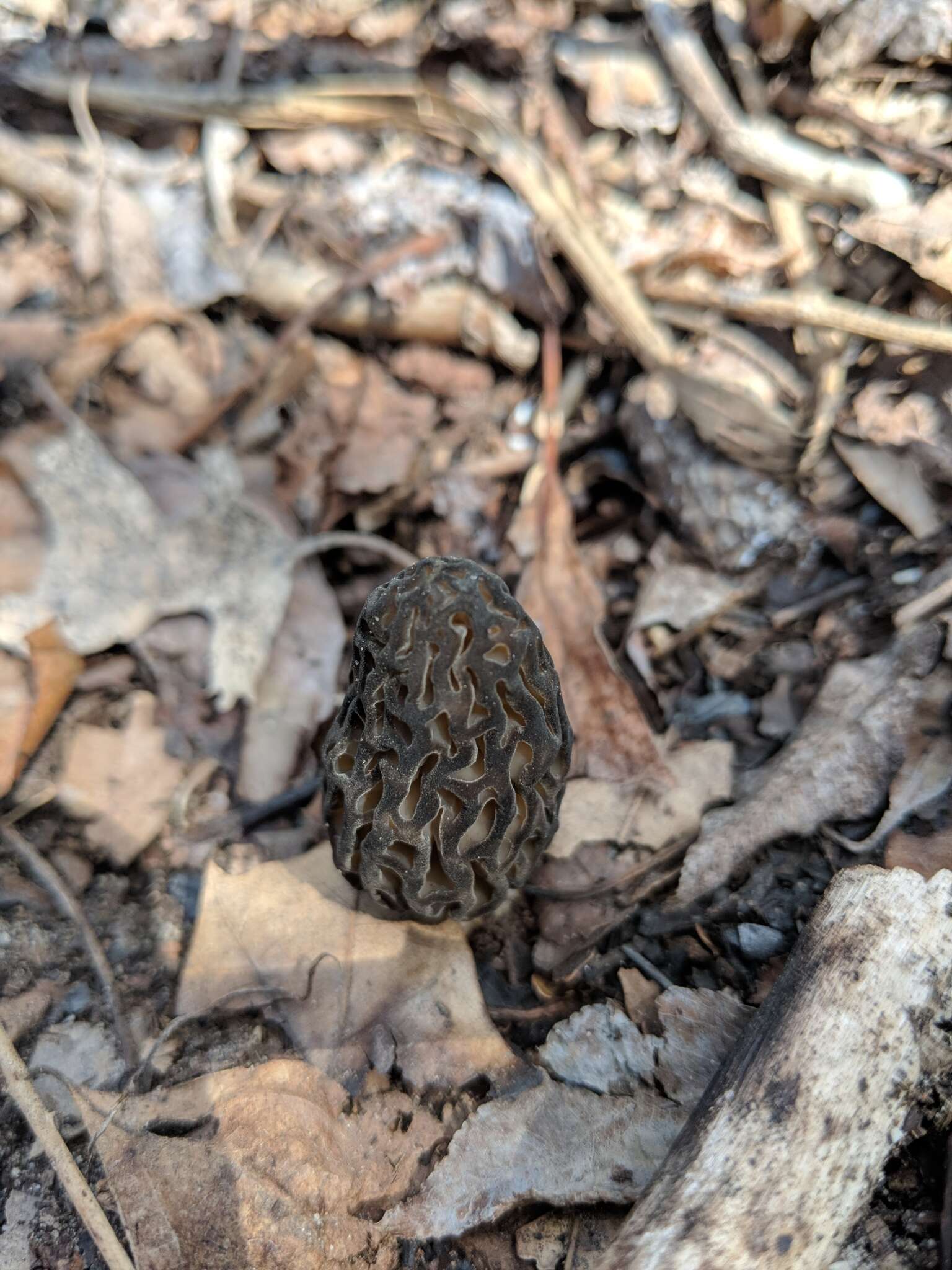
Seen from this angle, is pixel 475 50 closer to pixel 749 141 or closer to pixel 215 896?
pixel 749 141

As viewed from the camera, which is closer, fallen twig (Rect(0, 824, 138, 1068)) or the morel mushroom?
the morel mushroom

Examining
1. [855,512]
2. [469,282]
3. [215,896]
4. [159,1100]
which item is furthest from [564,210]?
[159,1100]

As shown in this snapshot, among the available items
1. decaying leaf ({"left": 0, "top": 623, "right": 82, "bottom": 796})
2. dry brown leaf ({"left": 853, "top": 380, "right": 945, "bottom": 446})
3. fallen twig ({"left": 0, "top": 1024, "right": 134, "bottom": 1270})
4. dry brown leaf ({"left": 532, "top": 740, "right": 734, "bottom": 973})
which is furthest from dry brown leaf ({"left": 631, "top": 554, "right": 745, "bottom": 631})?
Result: fallen twig ({"left": 0, "top": 1024, "right": 134, "bottom": 1270})

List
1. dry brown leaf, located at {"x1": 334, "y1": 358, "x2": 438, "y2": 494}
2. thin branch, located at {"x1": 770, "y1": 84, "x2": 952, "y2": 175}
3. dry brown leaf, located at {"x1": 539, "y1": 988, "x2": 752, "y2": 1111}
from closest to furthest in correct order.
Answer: dry brown leaf, located at {"x1": 539, "y1": 988, "x2": 752, "y2": 1111}
thin branch, located at {"x1": 770, "y1": 84, "x2": 952, "y2": 175}
dry brown leaf, located at {"x1": 334, "y1": 358, "x2": 438, "y2": 494}

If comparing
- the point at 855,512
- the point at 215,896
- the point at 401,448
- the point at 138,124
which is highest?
the point at 138,124

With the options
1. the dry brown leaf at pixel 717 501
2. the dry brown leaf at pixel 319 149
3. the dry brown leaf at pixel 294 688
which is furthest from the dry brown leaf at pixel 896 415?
the dry brown leaf at pixel 319 149

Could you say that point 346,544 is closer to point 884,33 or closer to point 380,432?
point 380,432

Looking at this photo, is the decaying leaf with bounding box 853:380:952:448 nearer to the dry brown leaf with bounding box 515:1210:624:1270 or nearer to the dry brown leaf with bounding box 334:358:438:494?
the dry brown leaf with bounding box 334:358:438:494
